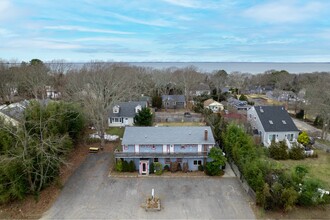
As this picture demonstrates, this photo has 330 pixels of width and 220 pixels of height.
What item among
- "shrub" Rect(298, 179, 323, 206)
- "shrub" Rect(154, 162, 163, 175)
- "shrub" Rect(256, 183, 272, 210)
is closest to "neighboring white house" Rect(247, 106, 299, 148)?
"shrub" Rect(298, 179, 323, 206)

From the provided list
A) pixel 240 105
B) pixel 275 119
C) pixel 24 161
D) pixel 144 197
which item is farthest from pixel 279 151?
pixel 240 105

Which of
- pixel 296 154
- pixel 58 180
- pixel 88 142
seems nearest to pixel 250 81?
pixel 296 154

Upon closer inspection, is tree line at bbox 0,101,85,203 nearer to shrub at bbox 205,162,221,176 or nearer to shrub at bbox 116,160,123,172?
shrub at bbox 116,160,123,172

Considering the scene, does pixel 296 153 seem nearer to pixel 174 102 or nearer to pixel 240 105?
pixel 240 105

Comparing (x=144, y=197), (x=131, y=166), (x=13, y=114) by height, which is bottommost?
(x=144, y=197)

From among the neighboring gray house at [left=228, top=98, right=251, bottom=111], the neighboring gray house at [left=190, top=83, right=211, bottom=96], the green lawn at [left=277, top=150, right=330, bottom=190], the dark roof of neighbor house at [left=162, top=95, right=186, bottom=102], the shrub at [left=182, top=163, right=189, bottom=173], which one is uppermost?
the neighboring gray house at [left=190, top=83, right=211, bottom=96]

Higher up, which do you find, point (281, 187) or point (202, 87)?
point (202, 87)

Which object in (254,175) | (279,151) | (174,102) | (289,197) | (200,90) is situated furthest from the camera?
(200,90)
